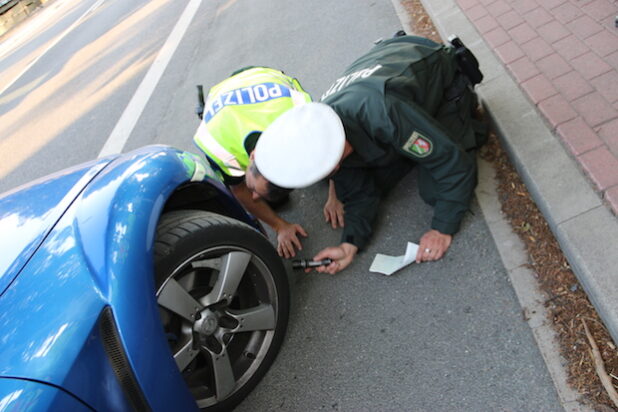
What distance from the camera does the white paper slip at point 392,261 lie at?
8.32ft

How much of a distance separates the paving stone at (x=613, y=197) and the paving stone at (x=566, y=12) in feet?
5.11

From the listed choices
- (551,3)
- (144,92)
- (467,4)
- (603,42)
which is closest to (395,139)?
(603,42)

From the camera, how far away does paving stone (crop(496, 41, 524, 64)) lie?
130 inches

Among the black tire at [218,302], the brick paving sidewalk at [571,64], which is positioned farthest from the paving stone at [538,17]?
the black tire at [218,302]

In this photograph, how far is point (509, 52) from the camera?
11.0ft

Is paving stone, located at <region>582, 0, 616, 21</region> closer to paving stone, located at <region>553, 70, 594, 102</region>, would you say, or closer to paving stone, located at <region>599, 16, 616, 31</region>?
paving stone, located at <region>599, 16, 616, 31</region>

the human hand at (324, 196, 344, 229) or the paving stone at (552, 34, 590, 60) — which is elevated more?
the paving stone at (552, 34, 590, 60)

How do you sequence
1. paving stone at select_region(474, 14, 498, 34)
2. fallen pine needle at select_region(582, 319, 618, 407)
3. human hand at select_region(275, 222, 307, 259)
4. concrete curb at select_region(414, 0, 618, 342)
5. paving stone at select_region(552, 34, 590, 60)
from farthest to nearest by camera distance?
paving stone at select_region(474, 14, 498, 34), paving stone at select_region(552, 34, 590, 60), human hand at select_region(275, 222, 307, 259), concrete curb at select_region(414, 0, 618, 342), fallen pine needle at select_region(582, 319, 618, 407)

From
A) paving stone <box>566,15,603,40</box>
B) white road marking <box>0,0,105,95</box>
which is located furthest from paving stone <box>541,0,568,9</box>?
white road marking <box>0,0,105,95</box>

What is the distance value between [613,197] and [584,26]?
148cm

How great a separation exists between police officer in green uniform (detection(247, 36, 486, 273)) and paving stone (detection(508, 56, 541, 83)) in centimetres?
33

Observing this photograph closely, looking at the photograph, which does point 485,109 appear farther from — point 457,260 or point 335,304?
point 335,304

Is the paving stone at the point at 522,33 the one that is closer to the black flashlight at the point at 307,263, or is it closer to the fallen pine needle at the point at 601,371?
the black flashlight at the point at 307,263

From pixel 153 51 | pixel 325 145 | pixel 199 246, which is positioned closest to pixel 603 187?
pixel 325 145
